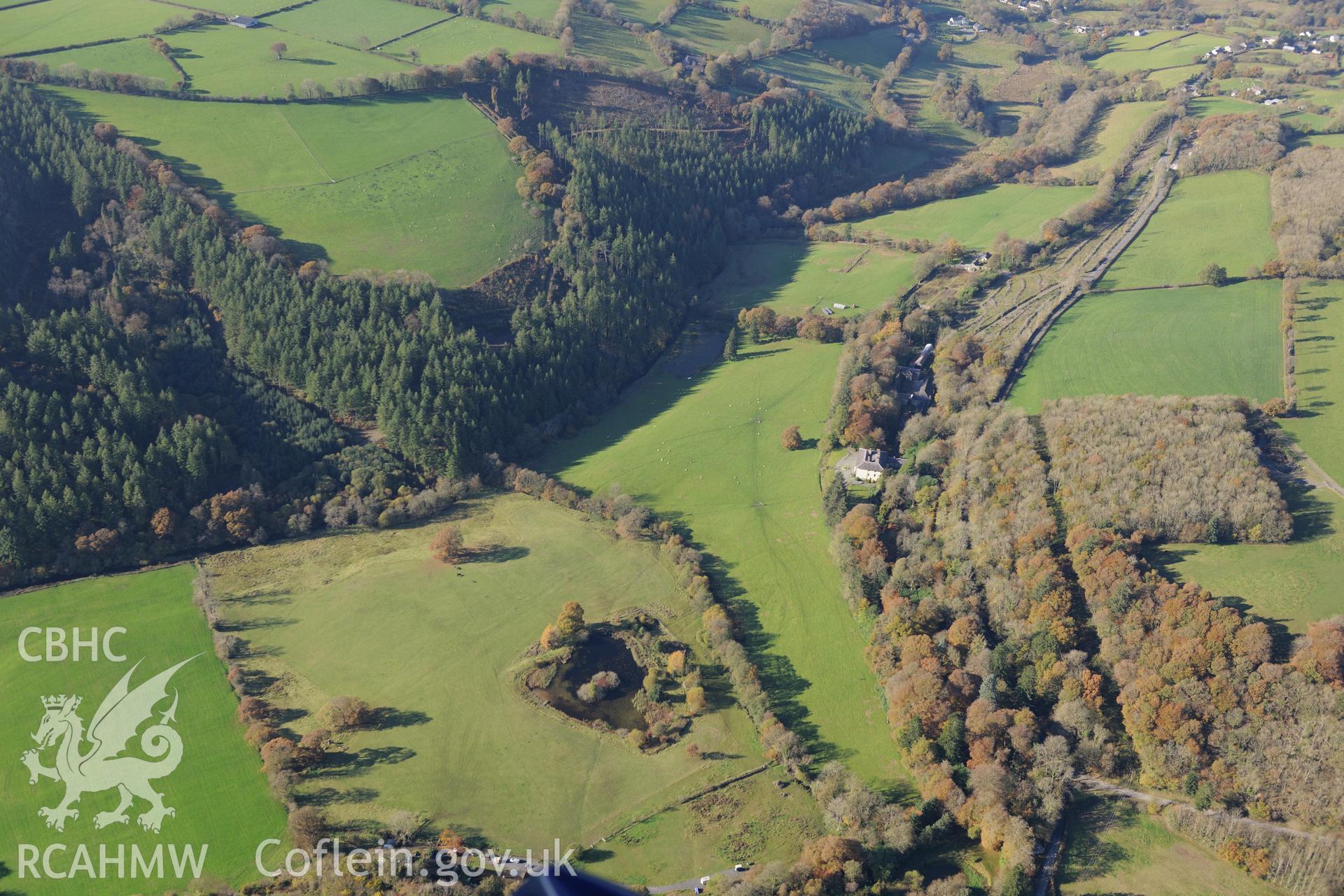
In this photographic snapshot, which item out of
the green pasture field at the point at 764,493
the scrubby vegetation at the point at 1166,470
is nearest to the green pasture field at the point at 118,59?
the green pasture field at the point at 764,493

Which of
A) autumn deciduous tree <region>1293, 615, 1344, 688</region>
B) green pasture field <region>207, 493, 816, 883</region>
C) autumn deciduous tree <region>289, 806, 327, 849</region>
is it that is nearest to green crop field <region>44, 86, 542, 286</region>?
green pasture field <region>207, 493, 816, 883</region>

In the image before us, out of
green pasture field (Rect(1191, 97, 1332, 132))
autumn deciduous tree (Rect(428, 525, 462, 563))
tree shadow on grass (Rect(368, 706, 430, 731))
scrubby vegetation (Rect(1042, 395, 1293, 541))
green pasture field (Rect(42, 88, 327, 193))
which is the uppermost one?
green pasture field (Rect(1191, 97, 1332, 132))

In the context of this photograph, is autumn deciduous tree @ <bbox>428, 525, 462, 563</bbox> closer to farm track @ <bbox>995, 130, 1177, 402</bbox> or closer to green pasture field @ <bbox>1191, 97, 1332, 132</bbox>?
farm track @ <bbox>995, 130, 1177, 402</bbox>

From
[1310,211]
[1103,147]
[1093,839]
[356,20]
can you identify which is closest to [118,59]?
[356,20]

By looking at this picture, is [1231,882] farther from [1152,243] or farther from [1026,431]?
[1152,243]

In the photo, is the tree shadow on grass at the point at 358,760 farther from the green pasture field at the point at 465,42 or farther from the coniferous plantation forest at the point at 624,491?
the green pasture field at the point at 465,42

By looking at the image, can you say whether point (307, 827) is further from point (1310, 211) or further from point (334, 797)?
point (1310, 211)
